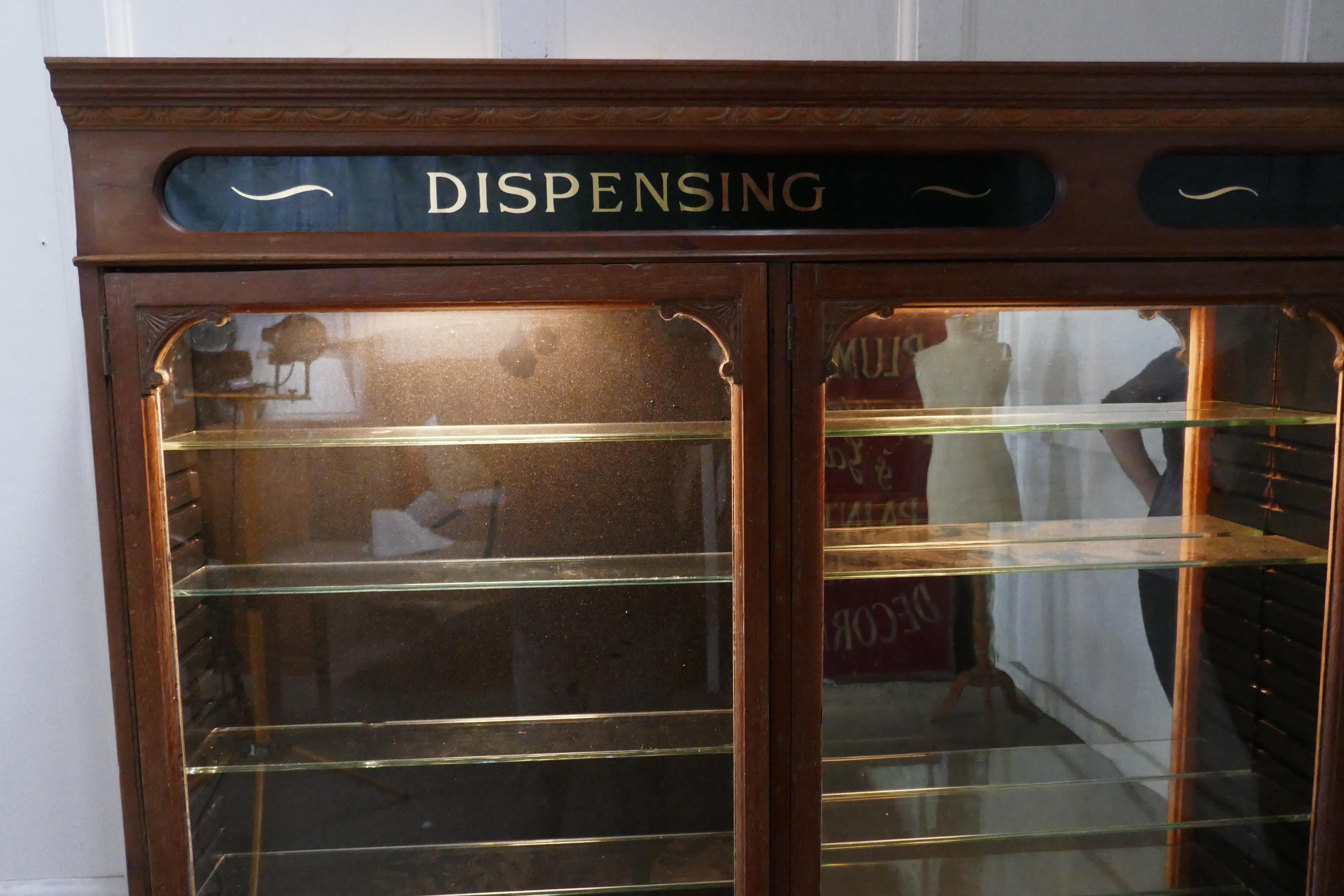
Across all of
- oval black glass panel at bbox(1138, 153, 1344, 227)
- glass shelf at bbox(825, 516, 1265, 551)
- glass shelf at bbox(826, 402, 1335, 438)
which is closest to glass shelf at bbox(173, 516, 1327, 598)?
glass shelf at bbox(825, 516, 1265, 551)

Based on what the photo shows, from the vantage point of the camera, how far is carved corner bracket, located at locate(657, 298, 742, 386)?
3.96 ft

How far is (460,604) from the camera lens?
150 centimetres

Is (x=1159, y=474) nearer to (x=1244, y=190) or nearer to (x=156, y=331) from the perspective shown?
(x=1244, y=190)

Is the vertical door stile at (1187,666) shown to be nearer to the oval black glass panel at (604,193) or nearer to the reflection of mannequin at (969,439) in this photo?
the reflection of mannequin at (969,439)

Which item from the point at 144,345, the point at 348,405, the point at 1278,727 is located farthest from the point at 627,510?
the point at 1278,727

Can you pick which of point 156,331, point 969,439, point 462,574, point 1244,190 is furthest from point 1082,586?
point 156,331

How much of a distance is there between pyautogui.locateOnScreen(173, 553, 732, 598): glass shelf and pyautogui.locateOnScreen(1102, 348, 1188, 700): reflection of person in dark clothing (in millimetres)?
750

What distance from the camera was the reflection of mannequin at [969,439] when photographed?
56.5 inches

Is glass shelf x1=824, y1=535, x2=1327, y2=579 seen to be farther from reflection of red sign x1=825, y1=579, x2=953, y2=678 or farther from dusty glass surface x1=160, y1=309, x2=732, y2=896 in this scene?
dusty glass surface x1=160, y1=309, x2=732, y2=896

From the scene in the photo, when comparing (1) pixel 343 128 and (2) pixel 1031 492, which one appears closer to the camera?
(1) pixel 343 128

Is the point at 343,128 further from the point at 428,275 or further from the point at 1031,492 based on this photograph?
the point at 1031,492

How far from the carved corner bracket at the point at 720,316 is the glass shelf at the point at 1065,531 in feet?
1.49

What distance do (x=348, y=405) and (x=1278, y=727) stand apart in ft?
5.30

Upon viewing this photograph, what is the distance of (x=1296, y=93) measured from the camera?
3.98 feet
